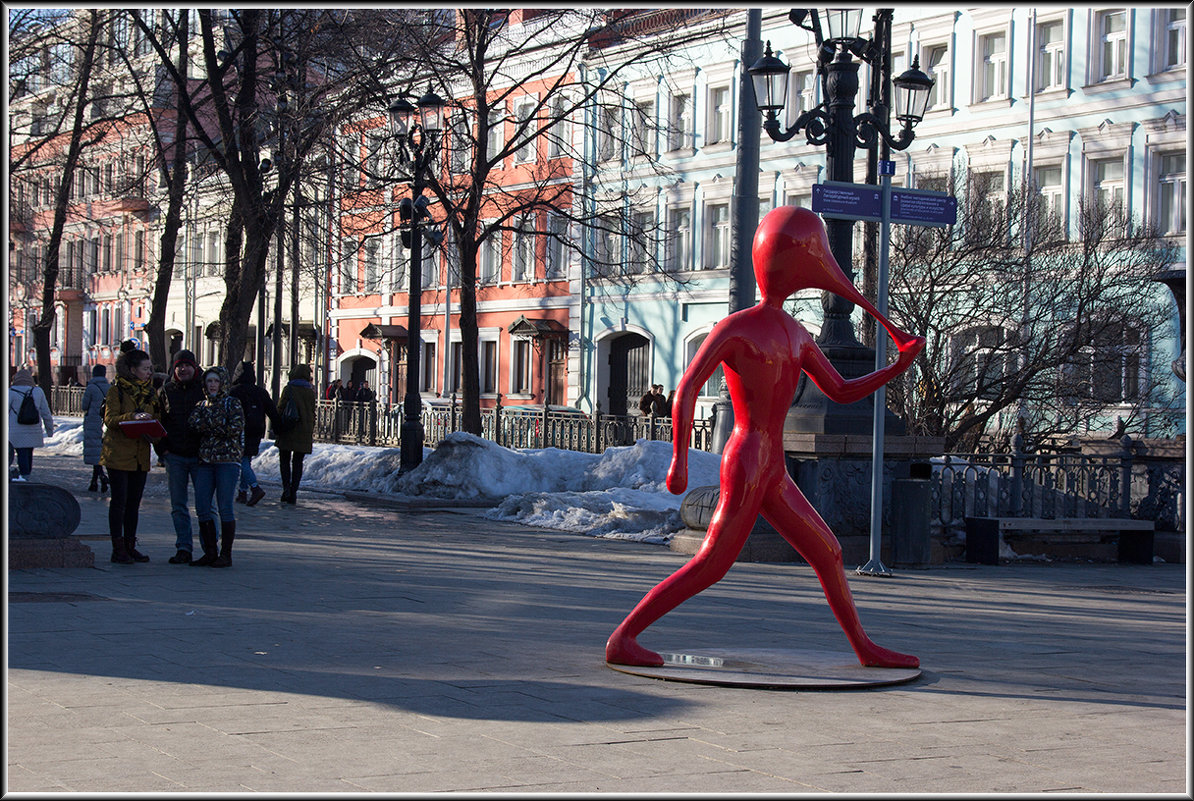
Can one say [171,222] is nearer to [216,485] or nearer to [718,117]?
[216,485]

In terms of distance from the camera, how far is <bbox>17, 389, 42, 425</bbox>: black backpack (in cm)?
2086

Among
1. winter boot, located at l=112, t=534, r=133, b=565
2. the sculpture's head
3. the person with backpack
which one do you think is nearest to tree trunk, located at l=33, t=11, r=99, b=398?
the person with backpack

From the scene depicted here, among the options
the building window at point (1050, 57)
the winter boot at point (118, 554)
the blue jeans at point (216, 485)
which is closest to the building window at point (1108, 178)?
the building window at point (1050, 57)

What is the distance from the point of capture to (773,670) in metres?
7.82

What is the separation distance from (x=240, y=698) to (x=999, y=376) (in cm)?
1643

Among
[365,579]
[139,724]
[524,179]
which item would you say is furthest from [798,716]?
[524,179]

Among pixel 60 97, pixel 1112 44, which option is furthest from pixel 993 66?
pixel 60 97

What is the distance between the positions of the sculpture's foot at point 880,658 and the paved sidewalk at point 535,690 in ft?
0.58

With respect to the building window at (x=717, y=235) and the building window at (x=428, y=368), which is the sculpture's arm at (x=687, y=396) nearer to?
the building window at (x=717, y=235)

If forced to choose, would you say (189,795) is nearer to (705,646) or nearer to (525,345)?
(705,646)

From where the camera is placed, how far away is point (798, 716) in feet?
22.0

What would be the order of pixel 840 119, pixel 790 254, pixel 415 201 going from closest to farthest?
pixel 790 254 → pixel 840 119 → pixel 415 201

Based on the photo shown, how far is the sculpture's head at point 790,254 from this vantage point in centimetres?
787

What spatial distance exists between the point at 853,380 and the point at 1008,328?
49.7 feet
